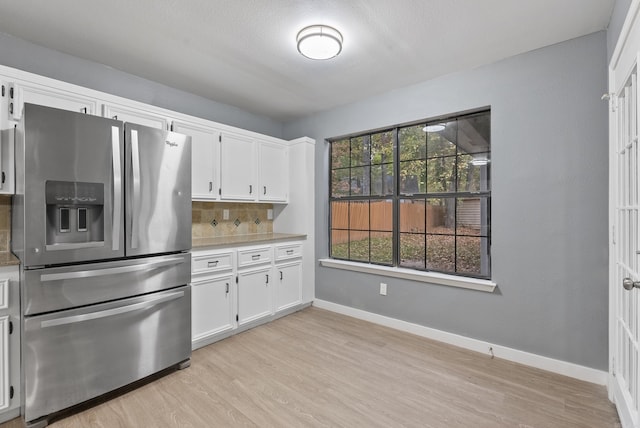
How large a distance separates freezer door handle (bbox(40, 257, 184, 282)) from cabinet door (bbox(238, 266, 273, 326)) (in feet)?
2.88

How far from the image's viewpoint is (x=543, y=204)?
93.4 inches

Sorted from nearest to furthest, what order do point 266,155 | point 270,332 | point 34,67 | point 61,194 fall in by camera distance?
point 61,194, point 34,67, point 270,332, point 266,155

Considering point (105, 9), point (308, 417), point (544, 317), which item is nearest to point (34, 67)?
point (105, 9)

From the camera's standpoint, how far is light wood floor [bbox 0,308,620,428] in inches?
70.7

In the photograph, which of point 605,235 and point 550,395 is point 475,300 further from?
point 605,235

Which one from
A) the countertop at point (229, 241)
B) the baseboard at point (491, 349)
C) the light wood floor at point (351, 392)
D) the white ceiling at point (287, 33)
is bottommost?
the light wood floor at point (351, 392)

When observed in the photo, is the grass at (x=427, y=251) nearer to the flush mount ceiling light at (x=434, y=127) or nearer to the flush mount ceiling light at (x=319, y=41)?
the flush mount ceiling light at (x=434, y=127)

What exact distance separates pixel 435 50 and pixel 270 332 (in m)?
2.94


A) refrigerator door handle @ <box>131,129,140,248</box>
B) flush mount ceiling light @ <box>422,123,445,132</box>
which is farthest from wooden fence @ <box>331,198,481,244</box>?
refrigerator door handle @ <box>131,129,140,248</box>

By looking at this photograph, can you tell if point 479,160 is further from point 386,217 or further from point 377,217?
point 377,217

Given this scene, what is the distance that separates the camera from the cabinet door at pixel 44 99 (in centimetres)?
195

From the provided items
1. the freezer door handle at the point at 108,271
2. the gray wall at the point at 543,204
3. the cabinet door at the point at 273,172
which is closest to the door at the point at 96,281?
the freezer door handle at the point at 108,271

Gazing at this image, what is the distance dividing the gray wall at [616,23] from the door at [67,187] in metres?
3.00

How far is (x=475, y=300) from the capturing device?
2.70 meters
